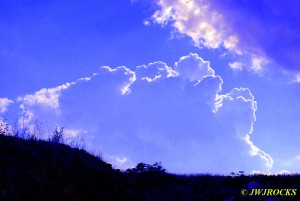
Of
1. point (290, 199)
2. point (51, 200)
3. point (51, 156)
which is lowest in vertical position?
point (51, 200)

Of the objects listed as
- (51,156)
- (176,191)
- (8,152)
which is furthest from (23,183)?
(176,191)

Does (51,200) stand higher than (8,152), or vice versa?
(8,152)

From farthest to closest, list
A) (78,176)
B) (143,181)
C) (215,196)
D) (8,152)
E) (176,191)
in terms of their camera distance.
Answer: (143,181)
(176,191)
(215,196)
(78,176)
(8,152)

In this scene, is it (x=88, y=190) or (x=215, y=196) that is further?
(x=215, y=196)

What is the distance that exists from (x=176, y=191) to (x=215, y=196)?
232cm

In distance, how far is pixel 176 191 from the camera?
2080 cm

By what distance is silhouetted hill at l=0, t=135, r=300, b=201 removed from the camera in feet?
46.8

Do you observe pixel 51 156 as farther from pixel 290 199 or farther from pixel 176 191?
pixel 290 199

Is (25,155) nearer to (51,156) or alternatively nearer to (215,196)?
(51,156)

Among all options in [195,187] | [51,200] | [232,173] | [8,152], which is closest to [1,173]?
[51,200]

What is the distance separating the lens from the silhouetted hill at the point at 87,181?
14266 mm

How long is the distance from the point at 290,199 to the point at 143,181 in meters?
9.48

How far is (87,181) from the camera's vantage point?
18.1 meters

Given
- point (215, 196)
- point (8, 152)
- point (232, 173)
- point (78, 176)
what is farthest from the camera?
point (232, 173)
